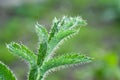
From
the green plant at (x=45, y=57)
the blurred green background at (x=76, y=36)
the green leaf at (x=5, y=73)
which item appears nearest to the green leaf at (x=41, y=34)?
the green plant at (x=45, y=57)

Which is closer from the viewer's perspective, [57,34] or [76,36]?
[57,34]

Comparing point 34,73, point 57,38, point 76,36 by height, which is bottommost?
point 34,73

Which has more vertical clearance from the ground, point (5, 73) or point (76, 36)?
point (76, 36)

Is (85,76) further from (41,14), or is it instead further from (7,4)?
(7,4)

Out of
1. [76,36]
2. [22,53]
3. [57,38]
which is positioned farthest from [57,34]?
[76,36]

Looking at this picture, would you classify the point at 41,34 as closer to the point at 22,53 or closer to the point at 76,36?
the point at 22,53

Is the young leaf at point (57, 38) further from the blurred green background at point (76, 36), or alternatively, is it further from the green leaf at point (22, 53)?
the blurred green background at point (76, 36)

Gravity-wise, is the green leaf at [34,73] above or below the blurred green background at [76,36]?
below

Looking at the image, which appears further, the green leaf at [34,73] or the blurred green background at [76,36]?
the blurred green background at [76,36]
